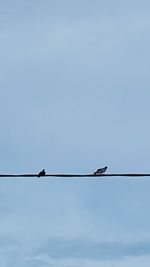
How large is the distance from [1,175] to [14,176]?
60 cm

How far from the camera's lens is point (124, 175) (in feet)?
93.4

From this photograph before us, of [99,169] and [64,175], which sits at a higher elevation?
[99,169]

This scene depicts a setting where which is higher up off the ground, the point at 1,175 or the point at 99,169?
the point at 99,169

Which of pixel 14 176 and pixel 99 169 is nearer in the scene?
pixel 14 176

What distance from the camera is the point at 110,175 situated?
1127 inches

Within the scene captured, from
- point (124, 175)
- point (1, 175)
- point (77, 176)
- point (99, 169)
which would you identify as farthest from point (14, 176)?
point (99, 169)

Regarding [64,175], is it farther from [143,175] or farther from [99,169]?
[99,169]

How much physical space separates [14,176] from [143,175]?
537cm

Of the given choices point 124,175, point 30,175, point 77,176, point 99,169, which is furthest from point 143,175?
point 99,169

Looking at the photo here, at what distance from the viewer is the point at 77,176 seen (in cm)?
2881

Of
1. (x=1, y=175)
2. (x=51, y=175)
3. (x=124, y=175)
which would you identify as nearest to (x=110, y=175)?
(x=124, y=175)

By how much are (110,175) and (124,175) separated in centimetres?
59

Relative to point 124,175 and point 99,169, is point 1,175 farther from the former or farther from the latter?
point 99,169

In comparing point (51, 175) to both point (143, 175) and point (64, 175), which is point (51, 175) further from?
point (143, 175)
